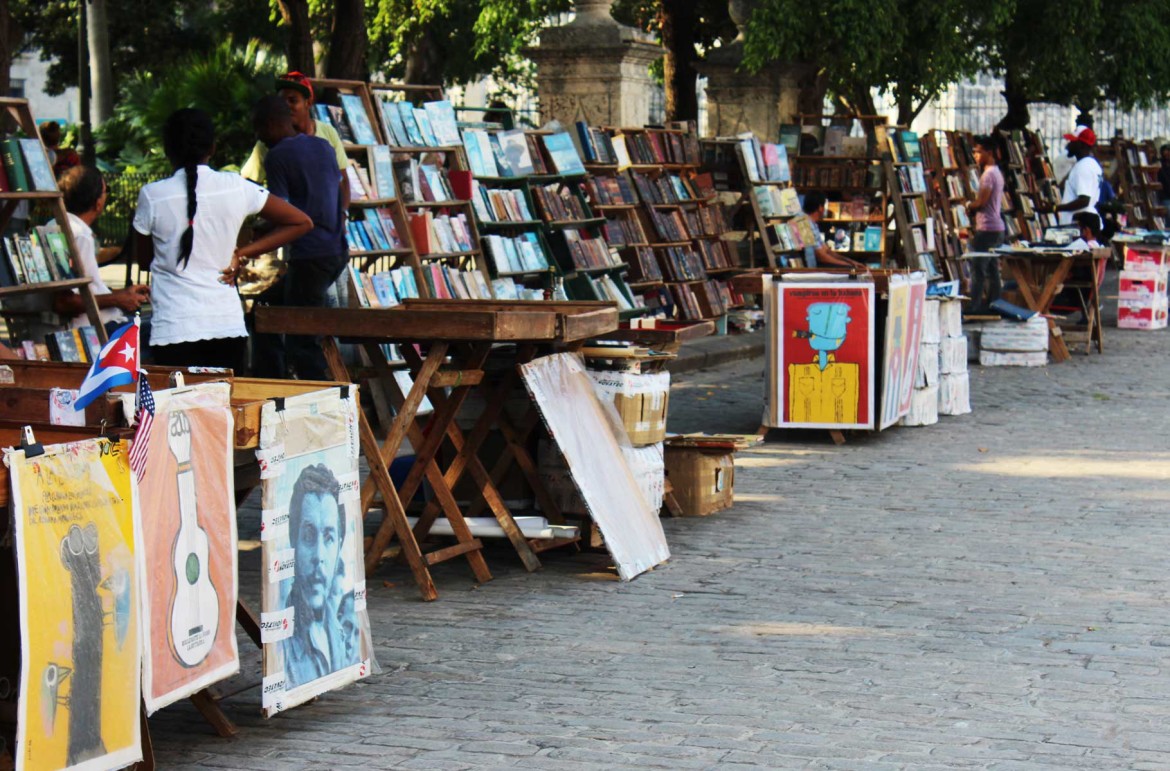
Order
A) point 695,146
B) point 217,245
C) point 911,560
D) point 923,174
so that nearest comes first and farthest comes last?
point 217,245, point 911,560, point 695,146, point 923,174

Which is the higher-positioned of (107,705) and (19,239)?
(19,239)

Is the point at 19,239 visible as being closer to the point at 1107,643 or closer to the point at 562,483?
the point at 562,483

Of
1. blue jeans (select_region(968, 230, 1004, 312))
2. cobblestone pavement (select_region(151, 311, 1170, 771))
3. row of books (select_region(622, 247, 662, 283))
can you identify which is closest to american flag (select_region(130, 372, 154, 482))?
cobblestone pavement (select_region(151, 311, 1170, 771))

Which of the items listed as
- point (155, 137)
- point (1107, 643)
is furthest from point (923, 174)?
point (1107, 643)

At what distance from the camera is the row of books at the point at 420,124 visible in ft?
41.5

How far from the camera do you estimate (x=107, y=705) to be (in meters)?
4.39

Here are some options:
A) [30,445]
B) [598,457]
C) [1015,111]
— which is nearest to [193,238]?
[598,457]

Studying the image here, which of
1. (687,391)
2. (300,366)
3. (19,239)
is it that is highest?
(19,239)

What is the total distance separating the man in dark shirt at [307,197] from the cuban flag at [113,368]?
174 inches

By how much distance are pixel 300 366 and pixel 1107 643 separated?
440 cm

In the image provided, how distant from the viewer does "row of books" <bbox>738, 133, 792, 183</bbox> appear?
1814 centimetres

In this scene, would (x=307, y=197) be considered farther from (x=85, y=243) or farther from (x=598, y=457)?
(x=598, y=457)

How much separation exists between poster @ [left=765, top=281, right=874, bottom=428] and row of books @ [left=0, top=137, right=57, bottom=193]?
4.53 m

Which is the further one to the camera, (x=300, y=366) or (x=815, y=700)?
(x=300, y=366)
